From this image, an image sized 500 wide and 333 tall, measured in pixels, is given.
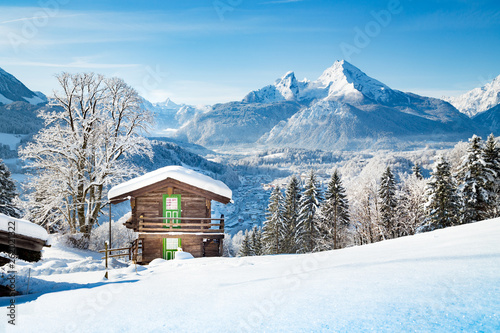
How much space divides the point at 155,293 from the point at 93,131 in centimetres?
1907

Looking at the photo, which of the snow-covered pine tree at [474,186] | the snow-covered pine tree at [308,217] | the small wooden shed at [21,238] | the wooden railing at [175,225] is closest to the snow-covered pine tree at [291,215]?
the snow-covered pine tree at [308,217]

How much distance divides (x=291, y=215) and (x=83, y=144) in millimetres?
27296

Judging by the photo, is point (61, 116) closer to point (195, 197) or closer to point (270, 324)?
point (195, 197)

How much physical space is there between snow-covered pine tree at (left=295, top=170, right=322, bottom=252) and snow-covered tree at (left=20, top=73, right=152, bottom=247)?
2141cm

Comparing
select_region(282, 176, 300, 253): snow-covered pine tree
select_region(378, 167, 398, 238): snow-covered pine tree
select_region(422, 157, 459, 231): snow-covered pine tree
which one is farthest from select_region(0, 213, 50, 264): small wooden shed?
select_region(378, 167, 398, 238): snow-covered pine tree

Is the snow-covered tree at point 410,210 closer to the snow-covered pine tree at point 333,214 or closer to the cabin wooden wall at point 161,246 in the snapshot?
the snow-covered pine tree at point 333,214

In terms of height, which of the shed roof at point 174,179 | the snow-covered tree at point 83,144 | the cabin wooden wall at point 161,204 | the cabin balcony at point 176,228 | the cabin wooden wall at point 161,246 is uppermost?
the snow-covered tree at point 83,144

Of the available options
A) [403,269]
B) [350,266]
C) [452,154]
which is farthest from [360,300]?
[452,154]

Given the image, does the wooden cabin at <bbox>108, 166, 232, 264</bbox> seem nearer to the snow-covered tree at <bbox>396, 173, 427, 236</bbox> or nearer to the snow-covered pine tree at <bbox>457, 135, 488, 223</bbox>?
the snow-covered pine tree at <bbox>457, 135, 488, 223</bbox>

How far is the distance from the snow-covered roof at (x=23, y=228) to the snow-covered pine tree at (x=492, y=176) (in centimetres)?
3270

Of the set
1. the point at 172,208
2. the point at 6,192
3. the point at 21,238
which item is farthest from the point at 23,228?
the point at 6,192

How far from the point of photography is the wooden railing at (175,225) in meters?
17.9

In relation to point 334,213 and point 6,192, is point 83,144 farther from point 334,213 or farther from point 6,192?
point 334,213

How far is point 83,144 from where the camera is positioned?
2095 cm
